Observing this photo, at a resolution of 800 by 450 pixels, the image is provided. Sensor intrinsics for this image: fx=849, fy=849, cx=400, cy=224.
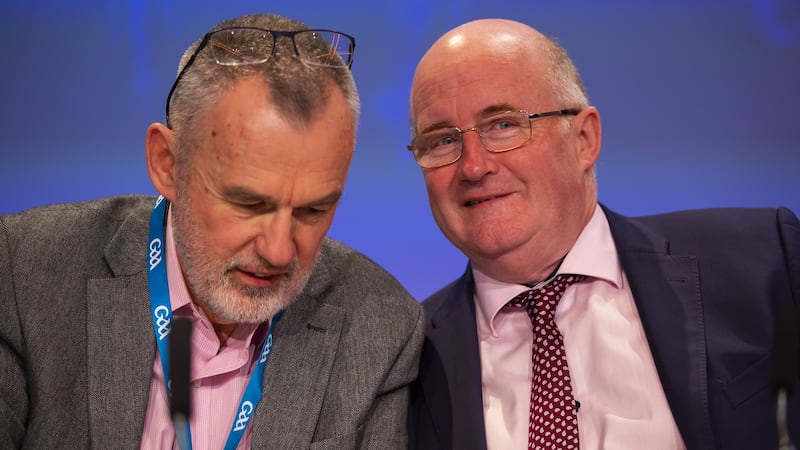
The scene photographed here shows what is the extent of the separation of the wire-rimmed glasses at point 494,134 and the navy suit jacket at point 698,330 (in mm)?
449

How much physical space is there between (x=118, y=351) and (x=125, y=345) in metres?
0.02

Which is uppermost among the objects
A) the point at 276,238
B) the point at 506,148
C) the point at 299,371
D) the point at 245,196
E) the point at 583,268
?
the point at 506,148

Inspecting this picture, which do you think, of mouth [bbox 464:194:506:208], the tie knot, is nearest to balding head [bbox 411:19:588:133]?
mouth [bbox 464:194:506:208]

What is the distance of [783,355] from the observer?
1642 mm

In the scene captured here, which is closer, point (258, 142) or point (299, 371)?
point (258, 142)

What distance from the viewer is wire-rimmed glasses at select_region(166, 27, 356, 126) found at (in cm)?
212

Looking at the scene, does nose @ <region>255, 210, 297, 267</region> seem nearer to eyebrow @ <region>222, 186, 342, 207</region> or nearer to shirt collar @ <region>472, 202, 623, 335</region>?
eyebrow @ <region>222, 186, 342, 207</region>

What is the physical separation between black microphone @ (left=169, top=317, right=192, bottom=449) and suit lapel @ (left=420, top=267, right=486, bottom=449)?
111 cm

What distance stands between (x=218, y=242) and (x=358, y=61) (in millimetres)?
1630

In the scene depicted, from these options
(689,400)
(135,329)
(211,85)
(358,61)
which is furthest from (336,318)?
(358,61)

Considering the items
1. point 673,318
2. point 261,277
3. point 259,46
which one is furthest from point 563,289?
point 259,46

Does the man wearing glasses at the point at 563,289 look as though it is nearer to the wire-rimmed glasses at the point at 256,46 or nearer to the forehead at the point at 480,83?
the forehead at the point at 480,83

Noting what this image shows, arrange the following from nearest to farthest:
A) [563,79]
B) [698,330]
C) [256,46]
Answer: [256,46] → [698,330] → [563,79]

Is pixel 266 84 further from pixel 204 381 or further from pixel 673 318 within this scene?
pixel 673 318
